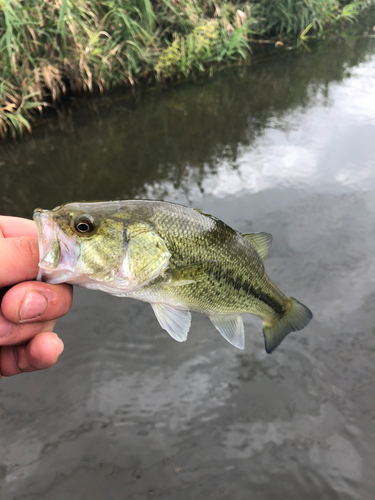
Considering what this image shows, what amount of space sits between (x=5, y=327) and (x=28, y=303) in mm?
236

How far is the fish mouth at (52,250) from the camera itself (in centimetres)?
142

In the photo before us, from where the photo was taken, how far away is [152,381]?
3.28 m

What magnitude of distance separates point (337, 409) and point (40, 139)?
6.57 m

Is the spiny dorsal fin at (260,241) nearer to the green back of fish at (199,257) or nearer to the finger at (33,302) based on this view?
the green back of fish at (199,257)

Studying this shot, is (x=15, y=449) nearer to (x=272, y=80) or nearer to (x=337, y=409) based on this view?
(x=337, y=409)

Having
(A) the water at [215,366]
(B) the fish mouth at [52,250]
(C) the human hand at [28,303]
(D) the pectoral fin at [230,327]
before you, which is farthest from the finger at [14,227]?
(A) the water at [215,366]

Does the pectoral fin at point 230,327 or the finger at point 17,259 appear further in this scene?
the pectoral fin at point 230,327

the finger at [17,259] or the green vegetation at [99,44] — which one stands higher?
the green vegetation at [99,44]

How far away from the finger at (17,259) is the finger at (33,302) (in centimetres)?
5

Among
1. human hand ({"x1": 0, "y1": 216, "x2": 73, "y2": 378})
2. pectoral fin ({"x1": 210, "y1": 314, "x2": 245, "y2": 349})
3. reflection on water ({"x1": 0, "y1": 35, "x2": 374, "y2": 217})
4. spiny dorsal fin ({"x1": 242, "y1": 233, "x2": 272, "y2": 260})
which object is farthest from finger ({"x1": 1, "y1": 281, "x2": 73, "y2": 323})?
reflection on water ({"x1": 0, "y1": 35, "x2": 374, "y2": 217})

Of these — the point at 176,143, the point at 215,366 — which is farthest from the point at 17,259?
the point at 176,143

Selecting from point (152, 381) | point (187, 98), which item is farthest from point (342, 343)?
point (187, 98)

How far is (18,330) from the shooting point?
167cm

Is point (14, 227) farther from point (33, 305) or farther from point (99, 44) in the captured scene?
point (99, 44)
